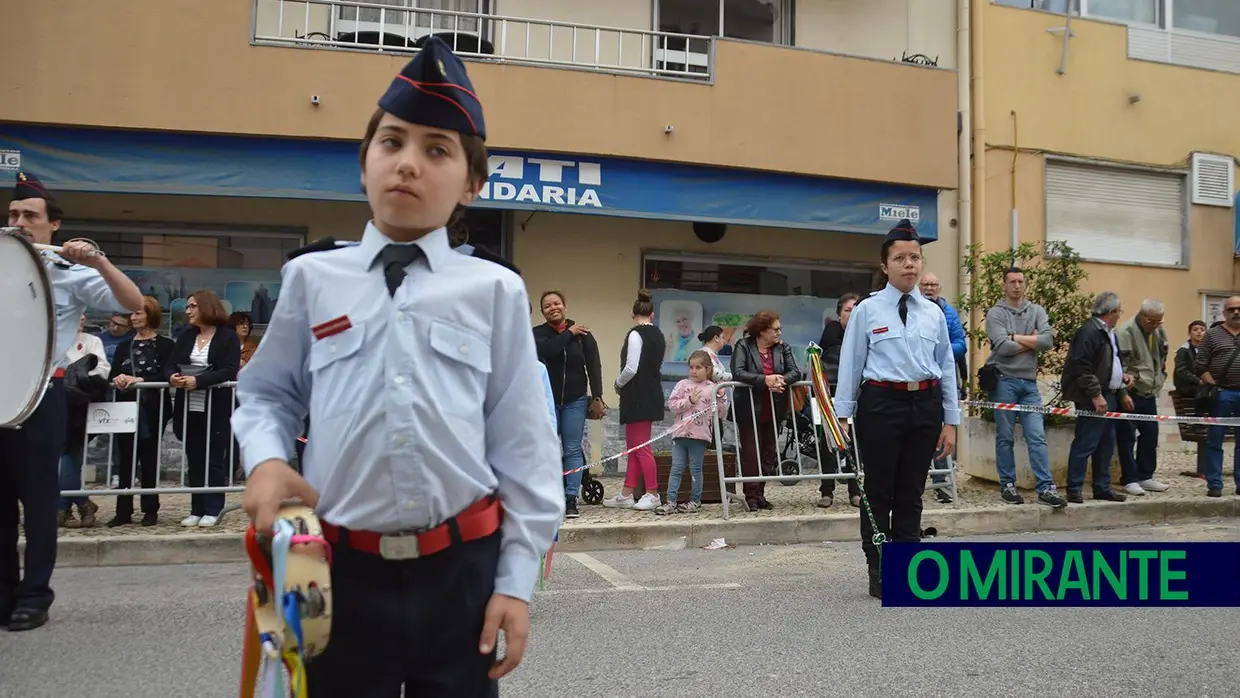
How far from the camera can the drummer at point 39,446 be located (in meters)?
4.99

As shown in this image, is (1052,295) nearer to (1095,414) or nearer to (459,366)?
(1095,414)

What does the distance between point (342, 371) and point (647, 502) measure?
7646 millimetres

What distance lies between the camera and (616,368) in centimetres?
1327

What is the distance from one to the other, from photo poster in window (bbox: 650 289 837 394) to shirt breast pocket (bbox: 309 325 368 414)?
35.9 ft

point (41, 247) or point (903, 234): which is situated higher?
point (903, 234)

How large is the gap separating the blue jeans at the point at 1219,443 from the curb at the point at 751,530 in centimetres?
29

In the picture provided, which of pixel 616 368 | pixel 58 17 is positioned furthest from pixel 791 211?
pixel 58 17

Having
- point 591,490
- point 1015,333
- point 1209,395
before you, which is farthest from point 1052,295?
point 591,490

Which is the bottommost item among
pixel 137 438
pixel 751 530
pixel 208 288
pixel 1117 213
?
pixel 751 530

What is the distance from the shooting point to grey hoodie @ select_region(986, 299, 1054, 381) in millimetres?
9602

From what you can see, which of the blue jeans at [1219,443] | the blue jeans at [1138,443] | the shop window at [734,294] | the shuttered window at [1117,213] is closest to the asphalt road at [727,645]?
the blue jeans at [1138,443]

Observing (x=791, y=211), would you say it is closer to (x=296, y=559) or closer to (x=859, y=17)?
(x=859, y=17)

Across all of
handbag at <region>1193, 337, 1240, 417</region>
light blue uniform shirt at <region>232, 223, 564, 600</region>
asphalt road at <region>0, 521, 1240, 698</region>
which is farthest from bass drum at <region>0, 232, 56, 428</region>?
handbag at <region>1193, 337, 1240, 417</region>

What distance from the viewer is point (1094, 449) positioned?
9.76 metres
